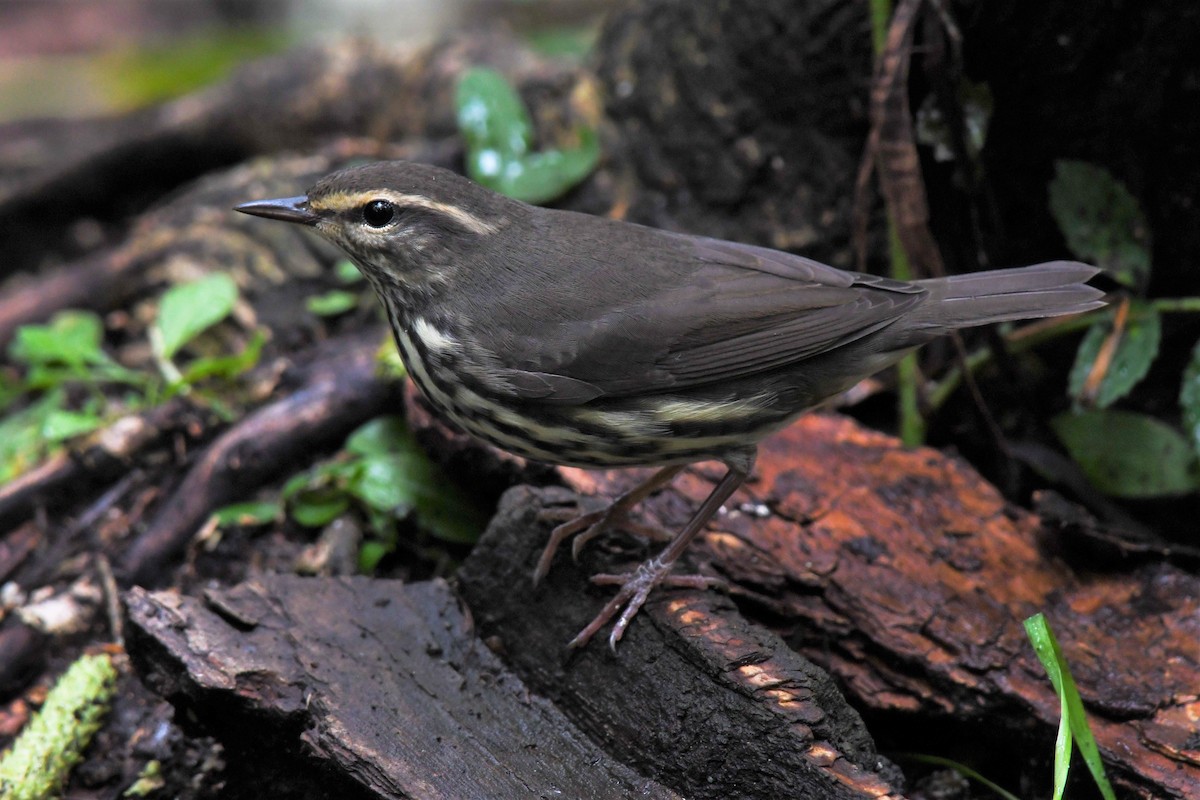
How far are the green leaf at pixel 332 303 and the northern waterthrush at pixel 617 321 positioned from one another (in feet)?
5.92

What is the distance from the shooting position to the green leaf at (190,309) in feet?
16.4

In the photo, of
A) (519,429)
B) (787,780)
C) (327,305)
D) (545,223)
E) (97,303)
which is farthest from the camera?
(97,303)

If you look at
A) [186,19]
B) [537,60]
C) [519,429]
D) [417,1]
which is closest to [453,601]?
[519,429]

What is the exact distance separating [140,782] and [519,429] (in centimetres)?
168

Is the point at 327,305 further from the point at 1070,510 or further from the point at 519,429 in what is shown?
the point at 1070,510

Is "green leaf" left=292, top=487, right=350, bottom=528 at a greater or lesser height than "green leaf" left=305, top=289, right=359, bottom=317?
lesser

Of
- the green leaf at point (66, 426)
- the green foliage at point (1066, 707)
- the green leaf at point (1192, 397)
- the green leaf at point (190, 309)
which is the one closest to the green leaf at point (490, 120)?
the green leaf at point (190, 309)

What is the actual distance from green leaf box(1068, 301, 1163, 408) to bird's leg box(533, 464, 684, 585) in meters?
1.62

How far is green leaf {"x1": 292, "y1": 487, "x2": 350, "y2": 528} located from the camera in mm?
4375

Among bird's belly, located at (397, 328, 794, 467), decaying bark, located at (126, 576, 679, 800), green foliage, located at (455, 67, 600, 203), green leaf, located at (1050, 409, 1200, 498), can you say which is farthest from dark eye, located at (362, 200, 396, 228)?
green leaf, located at (1050, 409, 1200, 498)

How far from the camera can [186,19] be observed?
37.0 feet

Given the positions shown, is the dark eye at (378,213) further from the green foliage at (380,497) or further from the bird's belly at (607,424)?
the green foliage at (380,497)

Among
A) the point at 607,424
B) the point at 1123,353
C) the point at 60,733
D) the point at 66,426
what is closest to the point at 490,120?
the point at 66,426

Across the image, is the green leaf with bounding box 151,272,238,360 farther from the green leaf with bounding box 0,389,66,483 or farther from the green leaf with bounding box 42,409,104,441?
the green leaf with bounding box 0,389,66,483
